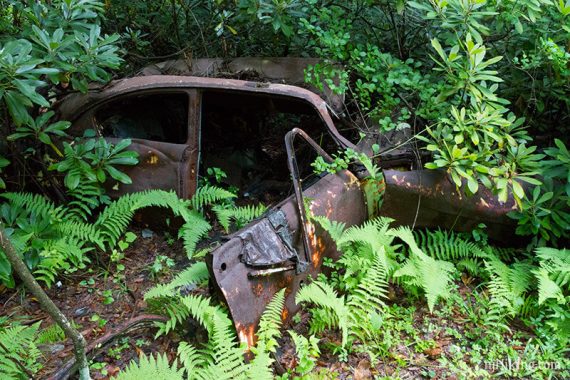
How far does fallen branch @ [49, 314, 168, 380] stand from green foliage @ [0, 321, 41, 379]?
223 mm

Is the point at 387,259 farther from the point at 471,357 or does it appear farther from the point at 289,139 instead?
the point at 289,139

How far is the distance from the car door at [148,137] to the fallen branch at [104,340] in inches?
45.0

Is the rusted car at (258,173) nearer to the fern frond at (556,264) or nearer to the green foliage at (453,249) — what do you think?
the green foliage at (453,249)

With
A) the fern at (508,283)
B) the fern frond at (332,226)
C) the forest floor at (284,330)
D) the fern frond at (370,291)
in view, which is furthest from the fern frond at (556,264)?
the fern frond at (332,226)

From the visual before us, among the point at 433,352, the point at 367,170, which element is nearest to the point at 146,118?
the point at 367,170

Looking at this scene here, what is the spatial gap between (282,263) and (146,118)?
2.37 metres

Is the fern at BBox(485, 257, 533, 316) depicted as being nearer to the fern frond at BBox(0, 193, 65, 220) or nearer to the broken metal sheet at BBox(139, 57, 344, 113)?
the broken metal sheet at BBox(139, 57, 344, 113)

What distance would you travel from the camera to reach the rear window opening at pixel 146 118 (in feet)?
13.8

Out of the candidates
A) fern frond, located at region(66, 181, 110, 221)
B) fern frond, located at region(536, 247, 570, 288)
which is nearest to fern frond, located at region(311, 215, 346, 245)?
fern frond, located at region(536, 247, 570, 288)

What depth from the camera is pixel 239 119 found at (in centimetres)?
488

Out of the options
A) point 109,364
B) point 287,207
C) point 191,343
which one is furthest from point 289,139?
point 109,364

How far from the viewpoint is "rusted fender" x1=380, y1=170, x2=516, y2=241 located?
12.2 ft

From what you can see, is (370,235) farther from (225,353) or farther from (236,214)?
(225,353)

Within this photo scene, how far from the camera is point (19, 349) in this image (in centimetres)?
283
